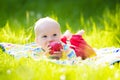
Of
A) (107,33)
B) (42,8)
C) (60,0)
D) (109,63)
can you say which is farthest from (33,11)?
(109,63)

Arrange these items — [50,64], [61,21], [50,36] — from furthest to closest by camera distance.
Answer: [61,21] < [50,36] < [50,64]

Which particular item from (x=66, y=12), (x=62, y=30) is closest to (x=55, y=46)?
(x=62, y=30)

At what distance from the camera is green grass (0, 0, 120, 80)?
464cm

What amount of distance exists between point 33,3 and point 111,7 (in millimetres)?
1522

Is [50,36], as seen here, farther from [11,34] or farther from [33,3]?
[33,3]

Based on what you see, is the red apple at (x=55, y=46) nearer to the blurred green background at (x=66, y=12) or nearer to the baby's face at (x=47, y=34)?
the baby's face at (x=47, y=34)

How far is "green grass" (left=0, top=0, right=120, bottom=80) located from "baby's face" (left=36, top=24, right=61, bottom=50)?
1.39 ft

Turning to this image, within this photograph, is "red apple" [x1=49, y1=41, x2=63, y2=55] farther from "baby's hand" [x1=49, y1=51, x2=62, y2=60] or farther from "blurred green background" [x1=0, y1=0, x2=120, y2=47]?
"blurred green background" [x1=0, y1=0, x2=120, y2=47]

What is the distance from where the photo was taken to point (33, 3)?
10.2 m

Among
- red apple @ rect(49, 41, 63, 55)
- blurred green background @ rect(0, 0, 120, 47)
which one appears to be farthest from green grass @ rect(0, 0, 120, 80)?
red apple @ rect(49, 41, 63, 55)

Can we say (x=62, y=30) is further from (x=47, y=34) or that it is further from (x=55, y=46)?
(x=55, y=46)

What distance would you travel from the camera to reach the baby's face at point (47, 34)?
222 inches

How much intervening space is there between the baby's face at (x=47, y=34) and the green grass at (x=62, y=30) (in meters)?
0.42

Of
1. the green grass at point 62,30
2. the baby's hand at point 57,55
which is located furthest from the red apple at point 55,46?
the green grass at point 62,30
